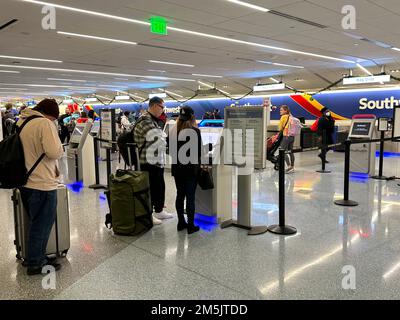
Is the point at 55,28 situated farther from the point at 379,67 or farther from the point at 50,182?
the point at 379,67

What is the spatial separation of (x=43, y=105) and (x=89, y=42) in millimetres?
5681

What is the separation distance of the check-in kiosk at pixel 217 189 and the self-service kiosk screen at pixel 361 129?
4.46 meters

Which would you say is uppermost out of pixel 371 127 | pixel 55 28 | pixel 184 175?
pixel 55 28

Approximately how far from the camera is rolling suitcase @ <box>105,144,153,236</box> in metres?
3.90

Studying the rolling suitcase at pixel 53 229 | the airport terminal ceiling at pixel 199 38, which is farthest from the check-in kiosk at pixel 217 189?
the airport terminal ceiling at pixel 199 38

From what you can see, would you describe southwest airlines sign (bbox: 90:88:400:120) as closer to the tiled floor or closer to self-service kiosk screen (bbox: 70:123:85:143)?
the tiled floor

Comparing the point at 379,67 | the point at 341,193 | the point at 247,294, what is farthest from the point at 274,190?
the point at 379,67

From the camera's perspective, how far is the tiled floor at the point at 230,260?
2787 mm

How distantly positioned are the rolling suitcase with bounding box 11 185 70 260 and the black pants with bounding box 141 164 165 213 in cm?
117

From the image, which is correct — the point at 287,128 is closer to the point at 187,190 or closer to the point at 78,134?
the point at 78,134

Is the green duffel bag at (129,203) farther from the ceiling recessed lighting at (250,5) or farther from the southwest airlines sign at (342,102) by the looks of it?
the southwest airlines sign at (342,102)

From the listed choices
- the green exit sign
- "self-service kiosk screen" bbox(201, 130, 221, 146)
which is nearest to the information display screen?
the green exit sign

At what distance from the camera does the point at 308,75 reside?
48.1 ft

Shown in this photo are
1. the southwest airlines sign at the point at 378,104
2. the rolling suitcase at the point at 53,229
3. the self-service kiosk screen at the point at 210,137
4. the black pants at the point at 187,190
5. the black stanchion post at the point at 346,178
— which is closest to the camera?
the rolling suitcase at the point at 53,229
